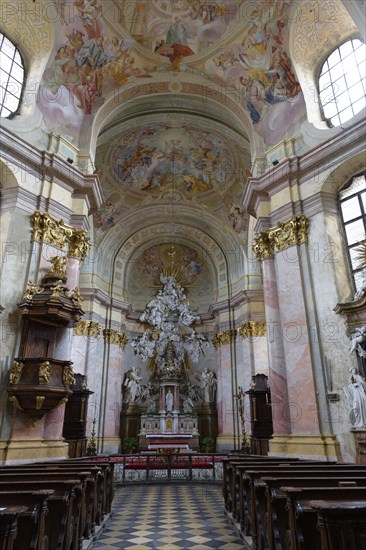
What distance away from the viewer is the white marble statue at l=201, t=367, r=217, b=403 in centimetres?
2011

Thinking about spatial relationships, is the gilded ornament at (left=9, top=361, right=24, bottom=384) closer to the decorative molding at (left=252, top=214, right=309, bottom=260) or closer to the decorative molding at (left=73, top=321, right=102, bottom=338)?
the decorative molding at (left=252, top=214, right=309, bottom=260)

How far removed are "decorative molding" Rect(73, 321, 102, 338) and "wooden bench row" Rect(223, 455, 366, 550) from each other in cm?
1266

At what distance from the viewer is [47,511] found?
135 inches

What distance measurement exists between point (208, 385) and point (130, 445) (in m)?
4.82

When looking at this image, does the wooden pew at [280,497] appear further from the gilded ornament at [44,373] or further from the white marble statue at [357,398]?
the gilded ornament at [44,373]

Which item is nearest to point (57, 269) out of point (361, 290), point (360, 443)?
point (361, 290)

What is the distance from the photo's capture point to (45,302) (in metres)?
8.71

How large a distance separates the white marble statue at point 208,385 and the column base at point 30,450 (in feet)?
38.8

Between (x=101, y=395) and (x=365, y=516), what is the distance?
1675 cm

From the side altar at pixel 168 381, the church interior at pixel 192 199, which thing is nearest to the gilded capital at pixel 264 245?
the church interior at pixel 192 199

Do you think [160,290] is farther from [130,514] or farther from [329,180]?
[130,514]

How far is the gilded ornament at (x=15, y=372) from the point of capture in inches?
331

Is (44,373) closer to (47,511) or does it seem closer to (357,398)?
(47,511)

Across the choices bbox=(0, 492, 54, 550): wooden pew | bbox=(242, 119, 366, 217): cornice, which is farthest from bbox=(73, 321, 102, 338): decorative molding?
bbox=(0, 492, 54, 550): wooden pew
